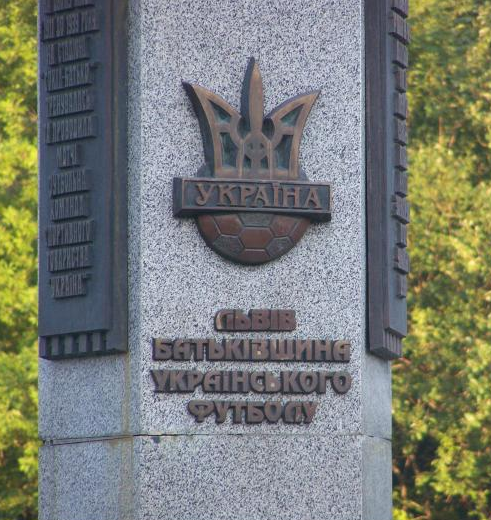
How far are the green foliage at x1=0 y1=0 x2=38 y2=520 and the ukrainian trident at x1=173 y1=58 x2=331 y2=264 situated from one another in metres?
10.1

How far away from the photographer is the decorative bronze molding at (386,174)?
8.63m

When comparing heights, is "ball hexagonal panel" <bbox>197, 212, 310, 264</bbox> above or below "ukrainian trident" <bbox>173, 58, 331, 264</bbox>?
below

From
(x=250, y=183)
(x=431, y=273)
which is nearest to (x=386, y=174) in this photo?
(x=250, y=183)

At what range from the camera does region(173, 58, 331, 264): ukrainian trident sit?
27.1 ft

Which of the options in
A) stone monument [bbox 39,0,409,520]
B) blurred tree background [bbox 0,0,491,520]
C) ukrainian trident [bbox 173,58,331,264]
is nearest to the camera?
stone monument [bbox 39,0,409,520]

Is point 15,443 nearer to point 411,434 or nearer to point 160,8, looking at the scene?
point 411,434

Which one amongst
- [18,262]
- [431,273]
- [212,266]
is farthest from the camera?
[431,273]

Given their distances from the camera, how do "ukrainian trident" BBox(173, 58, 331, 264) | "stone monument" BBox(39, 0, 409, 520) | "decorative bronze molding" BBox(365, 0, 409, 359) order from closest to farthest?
"stone monument" BBox(39, 0, 409, 520)
"ukrainian trident" BBox(173, 58, 331, 264)
"decorative bronze molding" BBox(365, 0, 409, 359)

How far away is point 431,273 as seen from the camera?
19406 mm

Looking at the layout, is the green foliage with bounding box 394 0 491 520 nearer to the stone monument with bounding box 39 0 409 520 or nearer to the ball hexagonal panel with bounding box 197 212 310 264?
the stone monument with bounding box 39 0 409 520

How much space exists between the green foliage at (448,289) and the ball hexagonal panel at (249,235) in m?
9.61

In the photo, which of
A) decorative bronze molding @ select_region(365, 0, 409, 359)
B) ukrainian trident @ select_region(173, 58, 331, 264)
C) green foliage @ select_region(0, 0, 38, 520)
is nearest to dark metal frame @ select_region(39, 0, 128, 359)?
ukrainian trident @ select_region(173, 58, 331, 264)

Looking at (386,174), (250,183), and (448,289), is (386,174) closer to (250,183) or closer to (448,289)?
(250,183)

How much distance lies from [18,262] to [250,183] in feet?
36.9
